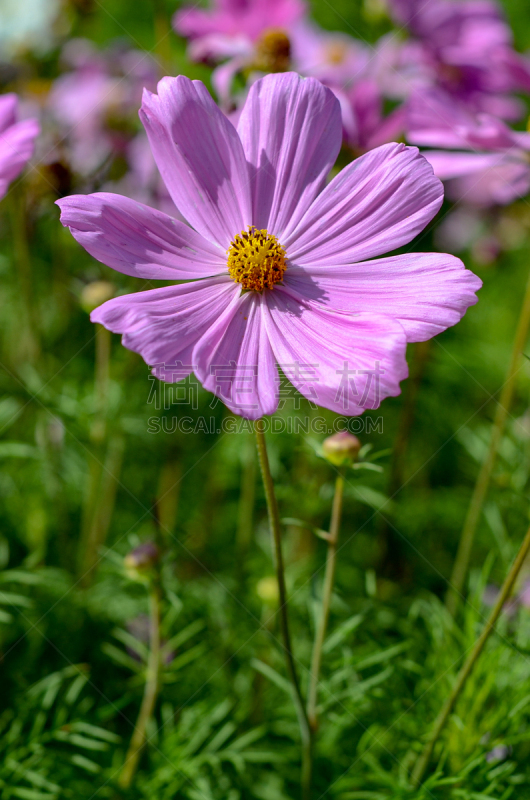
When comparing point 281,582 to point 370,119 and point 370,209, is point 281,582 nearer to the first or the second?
point 370,209

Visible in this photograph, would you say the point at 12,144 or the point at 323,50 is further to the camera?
the point at 323,50

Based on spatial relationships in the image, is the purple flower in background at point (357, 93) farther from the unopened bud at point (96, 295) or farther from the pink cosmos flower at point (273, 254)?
the unopened bud at point (96, 295)

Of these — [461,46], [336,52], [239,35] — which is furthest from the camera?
[336,52]

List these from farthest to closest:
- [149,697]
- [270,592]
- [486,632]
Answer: [270,592]
[149,697]
[486,632]

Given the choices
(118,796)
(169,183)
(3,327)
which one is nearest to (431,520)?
(118,796)

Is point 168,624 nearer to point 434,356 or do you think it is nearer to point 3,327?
point 434,356

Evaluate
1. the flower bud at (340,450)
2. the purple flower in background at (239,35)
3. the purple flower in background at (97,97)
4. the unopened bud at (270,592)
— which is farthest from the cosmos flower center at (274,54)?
the unopened bud at (270,592)

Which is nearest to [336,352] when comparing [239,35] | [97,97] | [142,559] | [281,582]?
[281,582]
